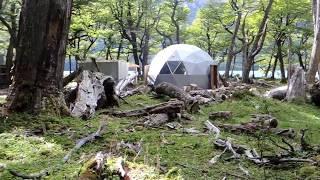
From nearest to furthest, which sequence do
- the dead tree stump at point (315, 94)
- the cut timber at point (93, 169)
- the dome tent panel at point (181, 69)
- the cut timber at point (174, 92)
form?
the cut timber at point (93, 169) < the cut timber at point (174, 92) < the dead tree stump at point (315, 94) < the dome tent panel at point (181, 69)

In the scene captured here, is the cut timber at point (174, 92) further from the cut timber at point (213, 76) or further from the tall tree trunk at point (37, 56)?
the cut timber at point (213, 76)

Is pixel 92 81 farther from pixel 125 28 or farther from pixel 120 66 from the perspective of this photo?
pixel 125 28

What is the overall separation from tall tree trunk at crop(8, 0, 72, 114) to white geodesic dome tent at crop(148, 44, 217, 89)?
1506 cm

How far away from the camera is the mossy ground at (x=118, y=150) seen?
4.87 meters

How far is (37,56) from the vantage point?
7.89m

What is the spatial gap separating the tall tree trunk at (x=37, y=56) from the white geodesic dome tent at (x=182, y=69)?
49.4ft

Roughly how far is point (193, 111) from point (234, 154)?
5359 mm

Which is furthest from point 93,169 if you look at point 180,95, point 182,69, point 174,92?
point 182,69

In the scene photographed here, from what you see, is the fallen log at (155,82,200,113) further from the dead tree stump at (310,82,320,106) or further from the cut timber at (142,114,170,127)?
the dead tree stump at (310,82,320,106)

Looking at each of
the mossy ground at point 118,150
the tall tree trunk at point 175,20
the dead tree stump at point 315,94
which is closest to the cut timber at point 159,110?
the mossy ground at point 118,150

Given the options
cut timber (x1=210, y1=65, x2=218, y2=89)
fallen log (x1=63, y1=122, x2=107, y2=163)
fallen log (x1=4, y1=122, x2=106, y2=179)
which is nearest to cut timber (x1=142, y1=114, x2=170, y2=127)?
fallen log (x1=4, y1=122, x2=106, y2=179)

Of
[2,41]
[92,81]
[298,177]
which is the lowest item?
[298,177]

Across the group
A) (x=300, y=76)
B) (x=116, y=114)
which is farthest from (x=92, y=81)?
(x=300, y=76)

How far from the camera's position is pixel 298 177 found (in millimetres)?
4824
